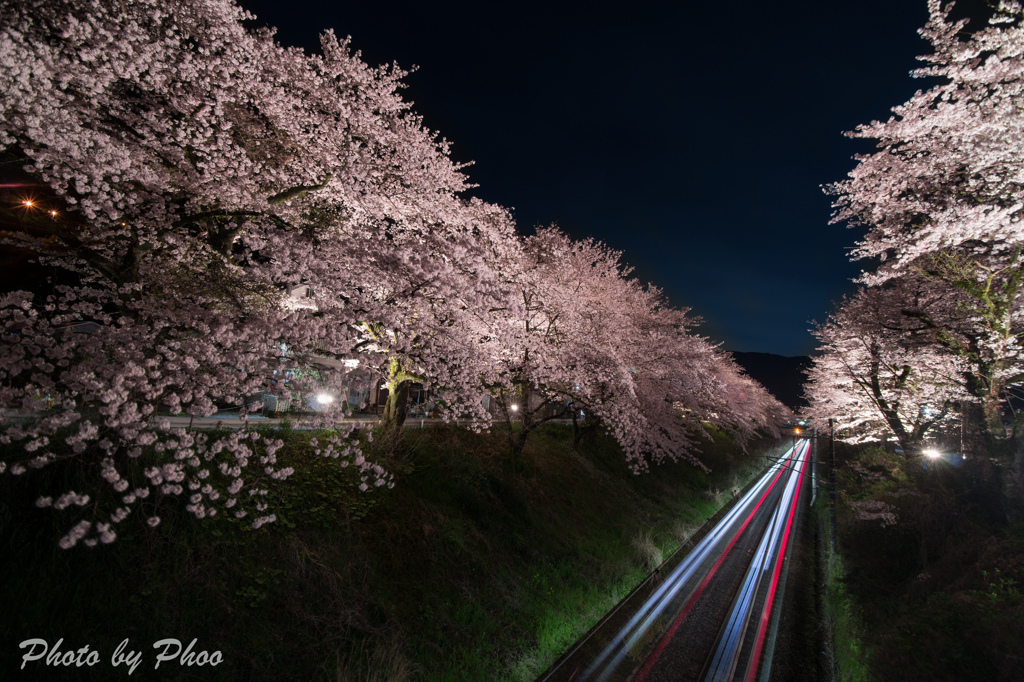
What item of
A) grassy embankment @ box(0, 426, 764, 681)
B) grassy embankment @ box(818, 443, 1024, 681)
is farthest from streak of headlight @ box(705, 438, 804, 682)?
grassy embankment @ box(0, 426, 764, 681)

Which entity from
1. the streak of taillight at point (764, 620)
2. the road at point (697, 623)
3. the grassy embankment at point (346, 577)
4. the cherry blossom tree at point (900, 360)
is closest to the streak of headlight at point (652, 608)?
the road at point (697, 623)

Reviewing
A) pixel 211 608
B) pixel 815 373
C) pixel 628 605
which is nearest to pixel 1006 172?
pixel 628 605

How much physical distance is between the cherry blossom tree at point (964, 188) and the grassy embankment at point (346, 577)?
12245 mm

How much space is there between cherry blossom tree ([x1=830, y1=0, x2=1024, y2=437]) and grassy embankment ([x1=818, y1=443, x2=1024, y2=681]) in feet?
8.28

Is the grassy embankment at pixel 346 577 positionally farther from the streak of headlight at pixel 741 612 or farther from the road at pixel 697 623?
the streak of headlight at pixel 741 612

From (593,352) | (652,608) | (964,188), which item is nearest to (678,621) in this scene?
(652,608)

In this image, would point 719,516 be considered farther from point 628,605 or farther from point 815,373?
point 815,373

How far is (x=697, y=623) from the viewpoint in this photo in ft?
39.7

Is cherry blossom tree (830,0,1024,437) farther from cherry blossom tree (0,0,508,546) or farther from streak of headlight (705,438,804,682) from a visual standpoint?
cherry blossom tree (0,0,508,546)

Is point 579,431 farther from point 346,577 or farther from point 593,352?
point 346,577

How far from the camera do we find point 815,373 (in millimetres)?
37719

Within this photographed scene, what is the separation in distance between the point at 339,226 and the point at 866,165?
52.4ft

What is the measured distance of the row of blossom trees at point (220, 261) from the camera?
Result: 6664mm

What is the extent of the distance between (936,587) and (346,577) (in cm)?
1393
